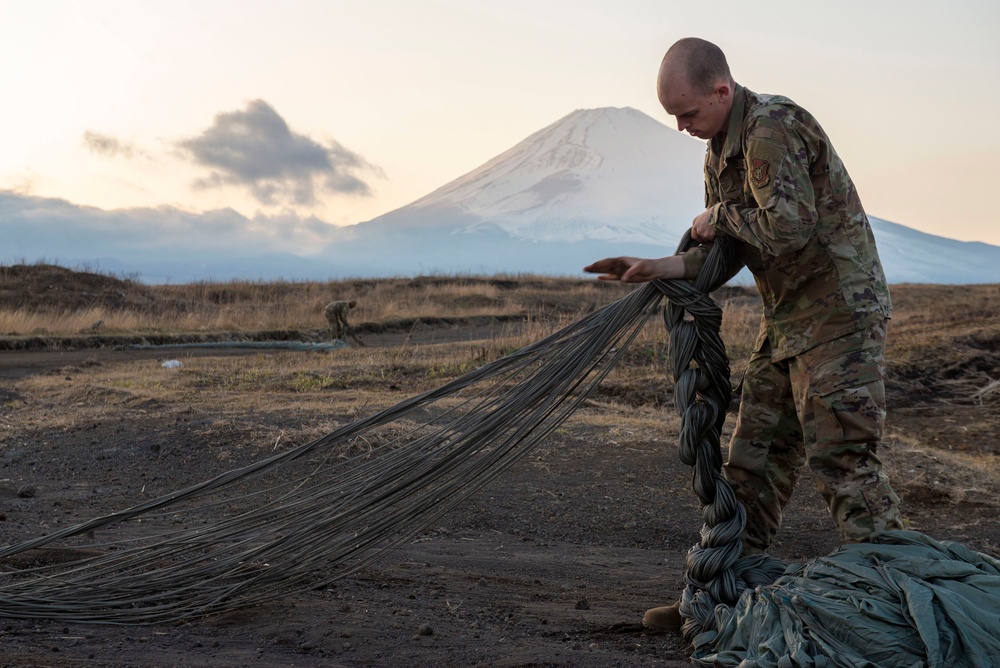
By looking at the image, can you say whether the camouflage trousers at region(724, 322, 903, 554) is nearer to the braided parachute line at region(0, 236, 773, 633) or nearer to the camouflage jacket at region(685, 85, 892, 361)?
the camouflage jacket at region(685, 85, 892, 361)

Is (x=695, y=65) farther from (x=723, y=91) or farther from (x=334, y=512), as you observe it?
(x=334, y=512)

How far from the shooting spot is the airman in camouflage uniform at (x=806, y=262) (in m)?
2.57

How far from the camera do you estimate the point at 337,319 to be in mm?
15625

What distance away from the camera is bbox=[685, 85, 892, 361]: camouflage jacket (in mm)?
2549

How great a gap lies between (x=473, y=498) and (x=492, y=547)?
709 mm

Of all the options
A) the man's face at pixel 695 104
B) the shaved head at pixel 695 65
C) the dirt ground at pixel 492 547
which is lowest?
the dirt ground at pixel 492 547

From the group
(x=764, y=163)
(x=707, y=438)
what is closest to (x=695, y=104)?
(x=764, y=163)

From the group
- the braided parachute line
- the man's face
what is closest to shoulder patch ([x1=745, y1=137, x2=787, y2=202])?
the man's face

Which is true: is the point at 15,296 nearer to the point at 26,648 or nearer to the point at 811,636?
the point at 26,648

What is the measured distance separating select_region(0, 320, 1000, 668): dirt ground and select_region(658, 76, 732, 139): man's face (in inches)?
62.8

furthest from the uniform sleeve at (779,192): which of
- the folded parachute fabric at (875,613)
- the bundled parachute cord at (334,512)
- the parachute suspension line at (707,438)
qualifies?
the folded parachute fabric at (875,613)

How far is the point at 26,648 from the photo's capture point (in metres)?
2.71

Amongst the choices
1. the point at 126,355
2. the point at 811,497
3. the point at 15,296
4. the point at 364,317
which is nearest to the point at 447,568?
the point at 811,497

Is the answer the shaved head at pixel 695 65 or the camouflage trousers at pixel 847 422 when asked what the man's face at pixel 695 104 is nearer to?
the shaved head at pixel 695 65
